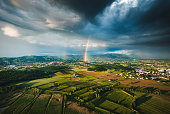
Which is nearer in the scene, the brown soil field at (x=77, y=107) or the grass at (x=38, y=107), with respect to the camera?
the grass at (x=38, y=107)

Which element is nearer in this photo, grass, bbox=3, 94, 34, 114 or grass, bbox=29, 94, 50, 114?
grass, bbox=3, 94, 34, 114

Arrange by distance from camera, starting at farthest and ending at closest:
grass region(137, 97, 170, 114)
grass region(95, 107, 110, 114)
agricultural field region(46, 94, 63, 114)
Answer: grass region(137, 97, 170, 114)
agricultural field region(46, 94, 63, 114)
grass region(95, 107, 110, 114)

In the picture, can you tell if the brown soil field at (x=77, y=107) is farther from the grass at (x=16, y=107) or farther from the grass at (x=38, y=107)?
the grass at (x=16, y=107)

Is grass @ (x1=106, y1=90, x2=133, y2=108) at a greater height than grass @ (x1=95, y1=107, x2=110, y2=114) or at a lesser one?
lesser

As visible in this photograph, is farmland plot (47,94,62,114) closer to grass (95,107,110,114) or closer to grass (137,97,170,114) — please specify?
grass (95,107,110,114)

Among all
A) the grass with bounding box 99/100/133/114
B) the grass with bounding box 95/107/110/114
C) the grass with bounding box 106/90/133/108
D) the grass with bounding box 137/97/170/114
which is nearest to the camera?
the grass with bounding box 95/107/110/114

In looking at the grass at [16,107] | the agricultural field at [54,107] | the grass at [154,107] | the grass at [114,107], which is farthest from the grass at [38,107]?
the grass at [154,107]

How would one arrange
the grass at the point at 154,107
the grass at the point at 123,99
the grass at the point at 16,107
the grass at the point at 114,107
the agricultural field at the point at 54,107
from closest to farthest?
the grass at the point at 16,107 → the agricultural field at the point at 54,107 → the grass at the point at 114,107 → the grass at the point at 154,107 → the grass at the point at 123,99

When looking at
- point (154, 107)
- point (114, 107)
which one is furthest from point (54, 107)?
point (154, 107)

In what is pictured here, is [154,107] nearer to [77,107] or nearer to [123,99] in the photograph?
[123,99]

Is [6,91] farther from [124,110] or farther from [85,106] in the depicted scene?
A: [124,110]

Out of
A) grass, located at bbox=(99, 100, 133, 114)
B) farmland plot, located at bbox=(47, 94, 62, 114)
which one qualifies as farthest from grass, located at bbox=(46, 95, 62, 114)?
grass, located at bbox=(99, 100, 133, 114)

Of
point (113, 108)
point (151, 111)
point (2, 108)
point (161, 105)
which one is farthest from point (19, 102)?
point (161, 105)
